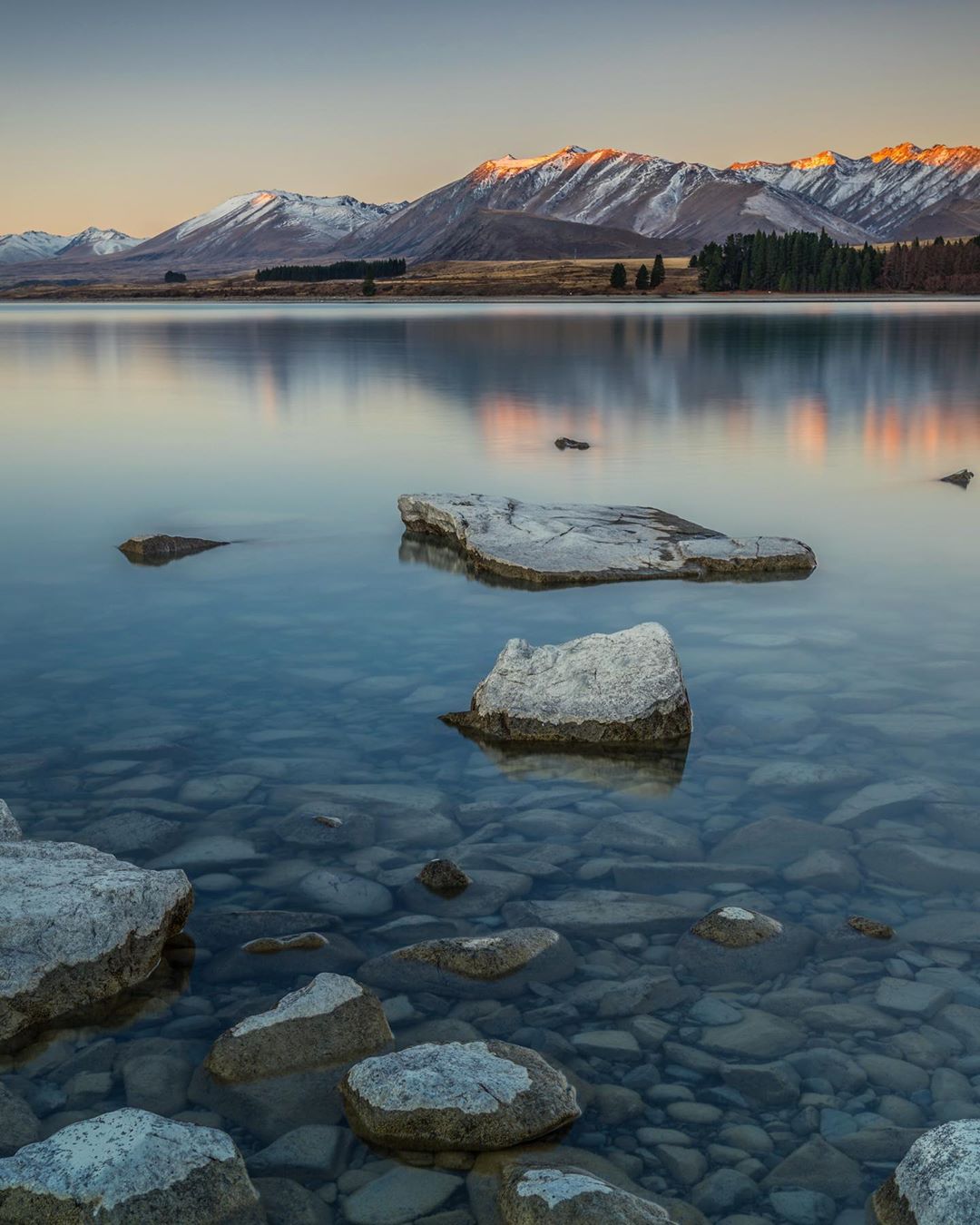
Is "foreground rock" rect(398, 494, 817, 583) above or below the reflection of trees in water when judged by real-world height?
below

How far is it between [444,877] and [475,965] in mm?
869

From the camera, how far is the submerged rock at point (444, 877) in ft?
A: 22.4

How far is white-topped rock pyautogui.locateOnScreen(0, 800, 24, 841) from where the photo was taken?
684 centimetres

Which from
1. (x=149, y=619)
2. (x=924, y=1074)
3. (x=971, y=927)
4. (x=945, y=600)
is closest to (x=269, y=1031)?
(x=924, y=1074)

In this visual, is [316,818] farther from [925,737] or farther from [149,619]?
[149,619]

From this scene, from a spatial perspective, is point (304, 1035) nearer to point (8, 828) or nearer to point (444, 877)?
point (444, 877)

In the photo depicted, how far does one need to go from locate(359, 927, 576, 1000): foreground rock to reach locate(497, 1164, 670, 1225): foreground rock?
55.6 inches

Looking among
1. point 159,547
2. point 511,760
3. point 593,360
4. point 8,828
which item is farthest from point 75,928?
A: point 593,360

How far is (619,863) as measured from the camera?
7.13 metres

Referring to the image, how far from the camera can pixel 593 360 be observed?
163ft

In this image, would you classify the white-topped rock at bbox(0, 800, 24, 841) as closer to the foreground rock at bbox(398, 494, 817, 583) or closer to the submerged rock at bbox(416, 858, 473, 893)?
the submerged rock at bbox(416, 858, 473, 893)

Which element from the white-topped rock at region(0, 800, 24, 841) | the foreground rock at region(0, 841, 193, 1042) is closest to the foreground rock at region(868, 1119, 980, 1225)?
the foreground rock at region(0, 841, 193, 1042)

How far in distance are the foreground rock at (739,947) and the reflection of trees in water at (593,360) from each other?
24.7 metres

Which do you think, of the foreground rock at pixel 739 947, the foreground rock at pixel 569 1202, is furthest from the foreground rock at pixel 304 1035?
the foreground rock at pixel 739 947
